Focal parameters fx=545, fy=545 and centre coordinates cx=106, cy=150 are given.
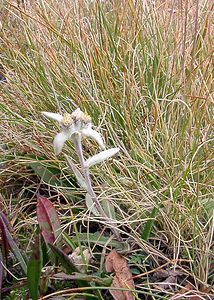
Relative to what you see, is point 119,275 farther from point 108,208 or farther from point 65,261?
point 108,208

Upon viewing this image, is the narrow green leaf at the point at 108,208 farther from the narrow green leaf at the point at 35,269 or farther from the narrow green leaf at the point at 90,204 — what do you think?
the narrow green leaf at the point at 35,269

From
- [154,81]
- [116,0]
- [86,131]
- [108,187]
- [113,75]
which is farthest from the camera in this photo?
[116,0]

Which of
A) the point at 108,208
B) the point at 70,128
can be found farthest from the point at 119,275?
the point at 70,128

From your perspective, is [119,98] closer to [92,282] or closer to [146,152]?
[146,152]

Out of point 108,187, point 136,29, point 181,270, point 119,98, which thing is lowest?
point 181,270

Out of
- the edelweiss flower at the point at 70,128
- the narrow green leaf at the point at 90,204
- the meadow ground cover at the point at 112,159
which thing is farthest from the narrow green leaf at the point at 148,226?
the edelweiss flower at the point at 70,128

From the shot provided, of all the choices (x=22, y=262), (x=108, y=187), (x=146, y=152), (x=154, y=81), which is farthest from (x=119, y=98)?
(x=22, y=262)
